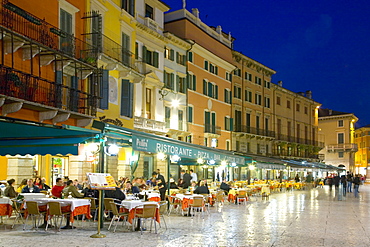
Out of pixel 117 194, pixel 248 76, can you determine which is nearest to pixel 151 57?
A: pixel 117 194

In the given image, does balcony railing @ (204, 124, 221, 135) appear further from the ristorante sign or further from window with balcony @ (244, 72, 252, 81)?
the ristorante sign

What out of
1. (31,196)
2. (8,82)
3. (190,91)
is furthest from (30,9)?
(190,91)

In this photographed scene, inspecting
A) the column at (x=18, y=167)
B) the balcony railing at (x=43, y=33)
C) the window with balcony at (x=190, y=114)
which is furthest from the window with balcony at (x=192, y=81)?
the column at (x=18, y=167)

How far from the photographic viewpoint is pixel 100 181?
10523 millimetres

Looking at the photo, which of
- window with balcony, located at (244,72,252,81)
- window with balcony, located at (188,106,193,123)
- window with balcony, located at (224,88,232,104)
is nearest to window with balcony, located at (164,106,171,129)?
window with balcony, located at (188,106,193,123)

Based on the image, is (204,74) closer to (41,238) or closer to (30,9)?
(30,9)

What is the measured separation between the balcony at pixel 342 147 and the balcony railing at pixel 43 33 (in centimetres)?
6455

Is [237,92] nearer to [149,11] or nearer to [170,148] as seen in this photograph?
[149,11]

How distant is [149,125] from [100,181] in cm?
1704

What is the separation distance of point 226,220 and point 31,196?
6268 mm

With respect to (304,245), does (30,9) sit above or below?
above

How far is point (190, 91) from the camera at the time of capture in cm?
3500

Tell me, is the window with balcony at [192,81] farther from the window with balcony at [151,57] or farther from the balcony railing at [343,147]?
the balcony railing at [343,147]

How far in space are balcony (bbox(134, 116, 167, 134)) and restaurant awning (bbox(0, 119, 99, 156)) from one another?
38.9 feet
